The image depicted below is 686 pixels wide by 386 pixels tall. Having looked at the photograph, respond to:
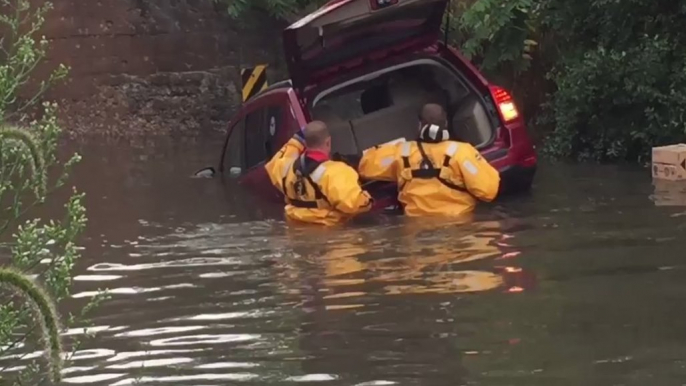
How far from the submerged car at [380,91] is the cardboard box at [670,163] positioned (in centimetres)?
125

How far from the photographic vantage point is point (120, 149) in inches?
723

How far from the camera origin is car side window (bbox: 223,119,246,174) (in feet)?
40.0

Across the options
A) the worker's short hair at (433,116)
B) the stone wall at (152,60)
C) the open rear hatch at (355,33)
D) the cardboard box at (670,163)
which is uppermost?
the stone wall at (152,60)

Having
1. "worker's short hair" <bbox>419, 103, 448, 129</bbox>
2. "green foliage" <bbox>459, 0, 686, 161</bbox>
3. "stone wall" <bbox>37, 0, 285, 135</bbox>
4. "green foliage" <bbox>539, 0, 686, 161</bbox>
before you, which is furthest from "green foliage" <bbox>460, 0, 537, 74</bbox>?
"stone wall" <bbox>37, 0, 285, 135</bbox>

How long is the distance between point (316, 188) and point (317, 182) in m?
0.05

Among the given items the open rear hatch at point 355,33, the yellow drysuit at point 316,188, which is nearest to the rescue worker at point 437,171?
the yellow drysuit at point 316,188

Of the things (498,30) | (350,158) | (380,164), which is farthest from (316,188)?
(498,30)

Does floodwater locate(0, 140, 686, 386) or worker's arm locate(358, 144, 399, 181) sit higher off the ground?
worker's arm locate(358, 144, 399, 181)

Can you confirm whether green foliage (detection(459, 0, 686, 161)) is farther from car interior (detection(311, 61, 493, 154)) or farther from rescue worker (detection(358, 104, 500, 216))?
rescue worker (detection(358, 104, 500, 216))

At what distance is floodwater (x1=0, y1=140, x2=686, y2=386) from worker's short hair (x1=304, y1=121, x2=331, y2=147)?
67cm

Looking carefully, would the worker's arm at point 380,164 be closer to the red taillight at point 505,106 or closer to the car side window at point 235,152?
the red taillight at point 505,106

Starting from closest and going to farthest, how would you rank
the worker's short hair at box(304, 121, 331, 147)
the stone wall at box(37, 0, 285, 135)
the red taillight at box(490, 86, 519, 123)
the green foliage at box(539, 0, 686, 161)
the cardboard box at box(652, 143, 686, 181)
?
the worker's short hair at box(304, 121, 331, 147), the red taillight at box(490, 86, 519, 123), the cardboard box at box(652, 143, 686, 181), the green foliage at box(539, 0, 686, 161), the stone wall at box(37, 0, 285, 135)

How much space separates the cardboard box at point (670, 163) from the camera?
1100 centimetres

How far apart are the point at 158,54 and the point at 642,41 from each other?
982 cm
